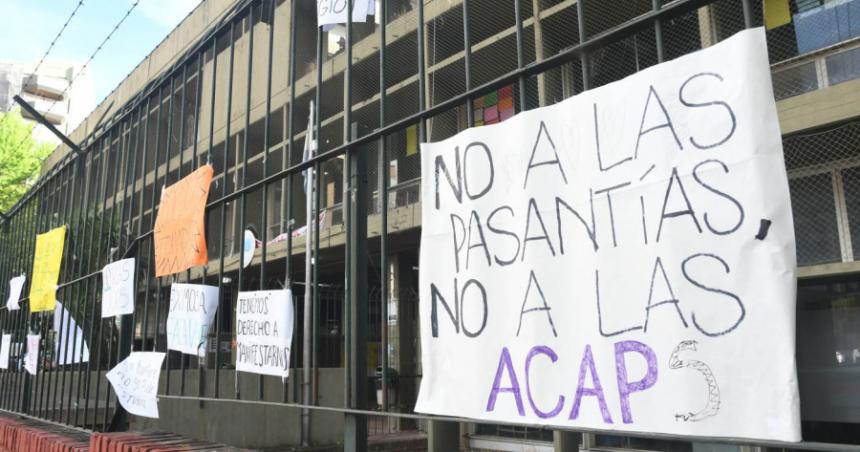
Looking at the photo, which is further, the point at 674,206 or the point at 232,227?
the point at 232,227

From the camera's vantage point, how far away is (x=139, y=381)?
4.61 m

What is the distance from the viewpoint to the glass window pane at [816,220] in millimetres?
9039

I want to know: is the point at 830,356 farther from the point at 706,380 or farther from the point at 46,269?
the point at 46,269

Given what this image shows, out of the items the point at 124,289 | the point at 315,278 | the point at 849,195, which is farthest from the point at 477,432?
the point at 315,278

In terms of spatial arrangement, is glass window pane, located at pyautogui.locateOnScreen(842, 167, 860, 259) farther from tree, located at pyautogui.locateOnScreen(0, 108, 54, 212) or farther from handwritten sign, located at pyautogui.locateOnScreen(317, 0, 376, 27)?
tree, located at pyautogui.locateOnScreen(0, 108, 54, 212)

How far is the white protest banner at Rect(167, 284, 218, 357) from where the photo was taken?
13.7ft

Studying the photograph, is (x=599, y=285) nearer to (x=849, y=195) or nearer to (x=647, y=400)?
(x=647, y=400)

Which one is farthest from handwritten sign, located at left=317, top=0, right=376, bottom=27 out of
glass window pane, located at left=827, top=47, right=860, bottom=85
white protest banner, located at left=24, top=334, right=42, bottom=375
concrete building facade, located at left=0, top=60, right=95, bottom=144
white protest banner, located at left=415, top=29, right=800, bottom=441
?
concrete building facade, located at left=0, top=60, right=95, bottom=144

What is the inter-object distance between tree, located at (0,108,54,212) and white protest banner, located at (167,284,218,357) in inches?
958

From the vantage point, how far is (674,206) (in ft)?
5.80

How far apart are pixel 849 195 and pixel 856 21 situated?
2.47 metres

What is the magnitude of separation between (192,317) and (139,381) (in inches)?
31.4

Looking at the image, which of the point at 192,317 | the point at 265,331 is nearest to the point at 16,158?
the point at 192,317

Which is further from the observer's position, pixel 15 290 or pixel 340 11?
pixel 15 290
